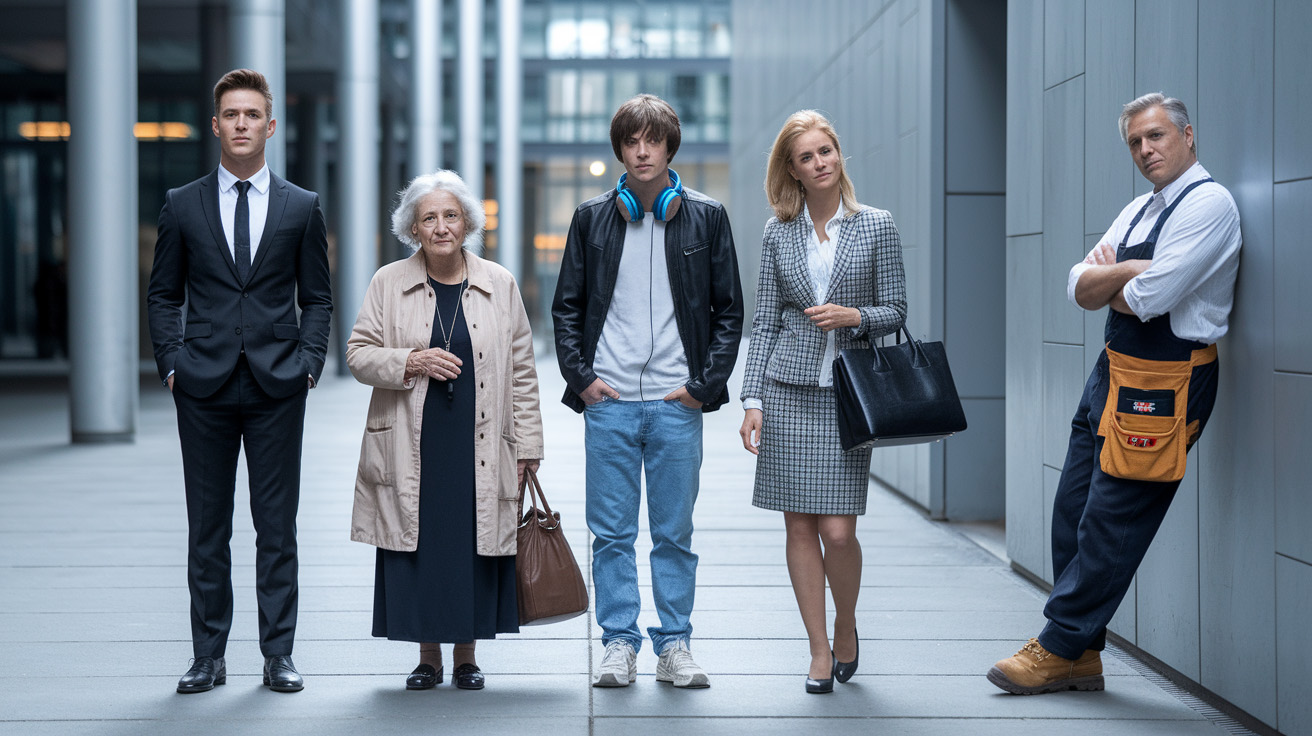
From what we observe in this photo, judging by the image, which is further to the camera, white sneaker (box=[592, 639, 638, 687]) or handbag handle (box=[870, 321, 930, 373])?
white sneaker (box=[592, 639, 638, 687])

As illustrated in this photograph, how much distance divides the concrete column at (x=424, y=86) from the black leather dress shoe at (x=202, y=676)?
2199cm

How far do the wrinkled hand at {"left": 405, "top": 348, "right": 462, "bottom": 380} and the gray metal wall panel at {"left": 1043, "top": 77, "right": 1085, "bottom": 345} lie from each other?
2858mm

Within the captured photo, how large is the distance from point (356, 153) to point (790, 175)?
18.4 metres

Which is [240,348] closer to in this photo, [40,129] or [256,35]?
[256,35]

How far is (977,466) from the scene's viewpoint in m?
8.52

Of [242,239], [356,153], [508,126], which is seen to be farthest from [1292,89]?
[508,126]

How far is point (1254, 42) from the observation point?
424 cm

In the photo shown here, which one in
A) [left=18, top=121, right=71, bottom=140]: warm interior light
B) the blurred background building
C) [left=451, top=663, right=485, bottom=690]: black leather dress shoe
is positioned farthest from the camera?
[left=18, top=121, right=71, bottom=140]: warm interior light

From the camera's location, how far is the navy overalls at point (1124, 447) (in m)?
4.25

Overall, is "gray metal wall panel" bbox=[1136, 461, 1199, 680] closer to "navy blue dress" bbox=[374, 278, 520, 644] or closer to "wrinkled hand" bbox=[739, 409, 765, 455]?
"wrinkled hand" bbox=[739, 409, 765, 455]

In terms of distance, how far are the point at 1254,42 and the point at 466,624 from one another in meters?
3.18

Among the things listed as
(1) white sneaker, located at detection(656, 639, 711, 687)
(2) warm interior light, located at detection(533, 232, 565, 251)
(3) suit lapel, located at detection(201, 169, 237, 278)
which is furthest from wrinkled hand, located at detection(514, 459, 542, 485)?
(2) warm interior light, located at detection(533, 232, 565, 251)

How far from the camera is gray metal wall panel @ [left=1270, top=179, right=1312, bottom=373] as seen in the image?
3906 mm

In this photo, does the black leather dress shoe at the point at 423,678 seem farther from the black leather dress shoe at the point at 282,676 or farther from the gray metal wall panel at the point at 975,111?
the gray metal wall panel at the point at 975,111
